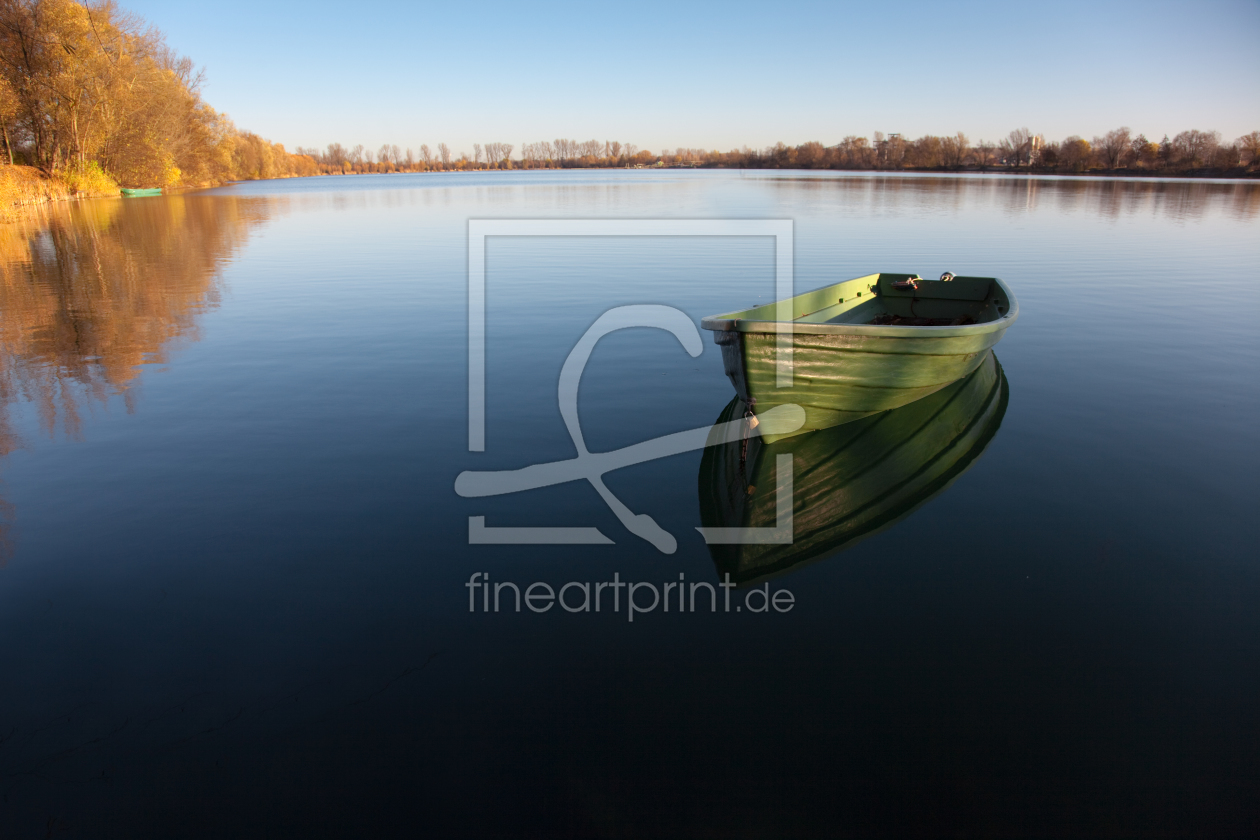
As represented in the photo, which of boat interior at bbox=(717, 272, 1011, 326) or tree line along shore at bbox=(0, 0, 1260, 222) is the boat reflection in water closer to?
boat interior at bbox=(717, 272, 1011, 326)

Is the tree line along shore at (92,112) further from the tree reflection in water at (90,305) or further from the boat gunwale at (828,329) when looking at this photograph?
the boat gunwale at (828,329)

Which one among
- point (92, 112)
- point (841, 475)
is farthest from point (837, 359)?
point (92, 112)

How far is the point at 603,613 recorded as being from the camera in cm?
550

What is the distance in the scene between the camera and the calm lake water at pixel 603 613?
12.9 ft

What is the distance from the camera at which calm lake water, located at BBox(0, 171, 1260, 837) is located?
12.9 feet

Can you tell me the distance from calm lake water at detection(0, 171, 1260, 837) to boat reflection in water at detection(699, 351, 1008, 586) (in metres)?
0.06

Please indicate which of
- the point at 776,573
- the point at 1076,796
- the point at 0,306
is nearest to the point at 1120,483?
the point at 776,573

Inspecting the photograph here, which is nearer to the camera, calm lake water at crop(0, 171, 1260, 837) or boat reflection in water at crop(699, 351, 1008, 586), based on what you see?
calm lake water at crop(0, 171, 1260, 837)

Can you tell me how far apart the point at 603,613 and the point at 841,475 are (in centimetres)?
348

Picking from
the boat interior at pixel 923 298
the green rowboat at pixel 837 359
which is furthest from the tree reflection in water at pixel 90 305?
the boat interior at pixel 923 298

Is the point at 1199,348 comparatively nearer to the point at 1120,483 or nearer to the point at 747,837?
the point at 1120,483

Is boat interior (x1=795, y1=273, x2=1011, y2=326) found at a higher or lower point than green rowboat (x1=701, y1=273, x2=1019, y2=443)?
higher

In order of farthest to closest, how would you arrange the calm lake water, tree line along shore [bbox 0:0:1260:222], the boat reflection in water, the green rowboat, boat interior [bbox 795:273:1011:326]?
tree line along shore [bbox 0:0:1260:222] < boat interior [bbox 795:273:1011:326] < the green rowboat < the boat reflection in water < the calm lake water

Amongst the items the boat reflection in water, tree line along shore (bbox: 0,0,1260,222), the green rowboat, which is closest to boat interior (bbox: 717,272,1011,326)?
the green rowboat
